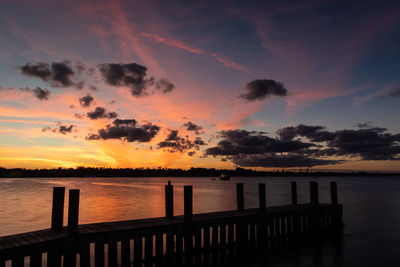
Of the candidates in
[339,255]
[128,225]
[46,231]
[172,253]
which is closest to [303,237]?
[339,255]

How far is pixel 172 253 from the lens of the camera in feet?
43.5

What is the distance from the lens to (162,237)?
1281cm

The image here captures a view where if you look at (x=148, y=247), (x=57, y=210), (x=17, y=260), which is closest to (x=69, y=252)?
(x=17, y=260)

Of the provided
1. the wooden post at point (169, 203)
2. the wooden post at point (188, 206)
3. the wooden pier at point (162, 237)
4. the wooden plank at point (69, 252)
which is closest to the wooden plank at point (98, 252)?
the wooden pier at point (162, 237)

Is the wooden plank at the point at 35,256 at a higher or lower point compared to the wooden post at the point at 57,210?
lower

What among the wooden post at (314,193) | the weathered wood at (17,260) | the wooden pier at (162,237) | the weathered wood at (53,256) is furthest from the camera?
the wooden post at (314,193)

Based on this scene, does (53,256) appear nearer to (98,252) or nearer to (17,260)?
(17,260)

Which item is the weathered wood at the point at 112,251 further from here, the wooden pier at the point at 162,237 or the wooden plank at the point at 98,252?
the wooden plank at the point at 98,252

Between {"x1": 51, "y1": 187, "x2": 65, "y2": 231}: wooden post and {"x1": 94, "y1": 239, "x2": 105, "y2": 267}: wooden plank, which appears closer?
{"x1": 94, "y1": 239, "x2": 105, "y2": 267}: wooden plank

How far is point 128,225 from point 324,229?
14.3 m

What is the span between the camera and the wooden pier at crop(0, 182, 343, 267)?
10023mm

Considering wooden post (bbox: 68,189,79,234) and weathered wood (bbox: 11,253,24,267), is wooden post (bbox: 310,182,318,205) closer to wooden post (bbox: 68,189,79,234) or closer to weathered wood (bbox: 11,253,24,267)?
wooden post (bbox: 68,189,79,234)

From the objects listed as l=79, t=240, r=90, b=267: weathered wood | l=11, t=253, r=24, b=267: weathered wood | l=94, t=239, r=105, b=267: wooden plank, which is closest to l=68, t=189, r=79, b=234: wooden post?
l=79, t=240, r=90, b=267: weathered wood

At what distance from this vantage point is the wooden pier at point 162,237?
32.9 ft
